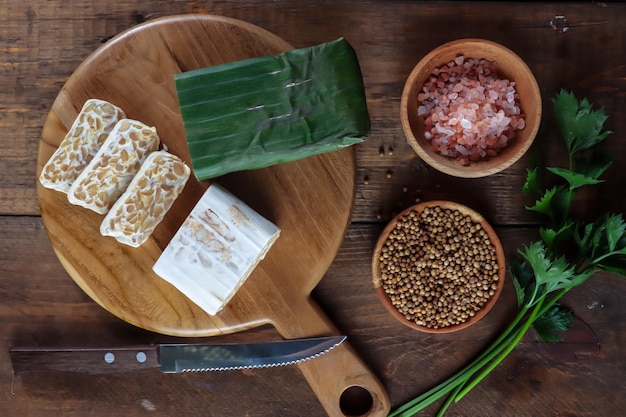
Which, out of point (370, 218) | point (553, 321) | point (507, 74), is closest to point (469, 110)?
point (507, 74)

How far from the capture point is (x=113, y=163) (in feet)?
6.33

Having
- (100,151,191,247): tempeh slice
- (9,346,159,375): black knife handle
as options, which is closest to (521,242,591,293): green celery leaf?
(100,151,191,247): tempeh slice

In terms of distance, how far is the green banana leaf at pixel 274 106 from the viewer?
186 cm

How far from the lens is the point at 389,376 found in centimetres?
225

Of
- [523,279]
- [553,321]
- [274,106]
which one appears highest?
[274,106]

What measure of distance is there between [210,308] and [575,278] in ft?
3.75

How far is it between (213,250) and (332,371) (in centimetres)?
59

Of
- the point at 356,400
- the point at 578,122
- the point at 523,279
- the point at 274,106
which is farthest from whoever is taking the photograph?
the point at 356,400

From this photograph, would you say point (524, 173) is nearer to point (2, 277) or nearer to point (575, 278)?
point (575, 278)

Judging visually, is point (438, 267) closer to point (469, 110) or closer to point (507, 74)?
point (469, 110)

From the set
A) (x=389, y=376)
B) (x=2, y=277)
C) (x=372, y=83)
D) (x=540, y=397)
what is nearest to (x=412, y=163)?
(x=372, y=83)

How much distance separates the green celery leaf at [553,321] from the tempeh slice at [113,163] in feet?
4.59

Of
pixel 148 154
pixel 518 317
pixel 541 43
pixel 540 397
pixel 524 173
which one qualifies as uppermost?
pixel 541 43

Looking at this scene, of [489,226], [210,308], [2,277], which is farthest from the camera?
[2,277]
